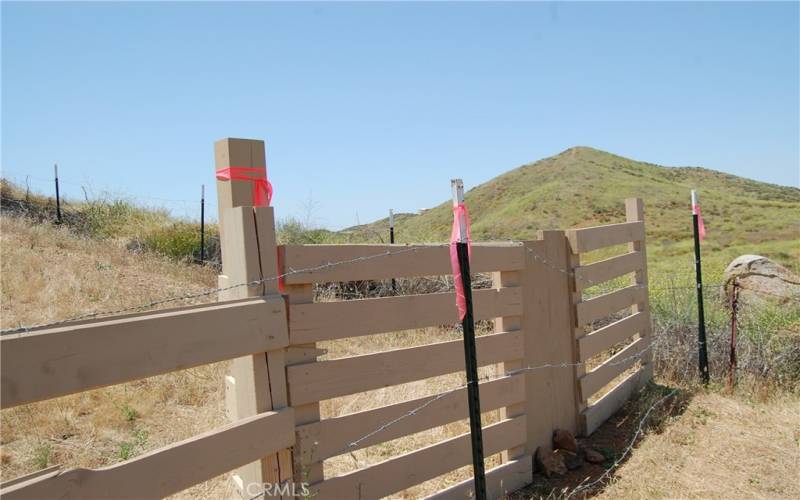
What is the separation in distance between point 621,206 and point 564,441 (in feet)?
139

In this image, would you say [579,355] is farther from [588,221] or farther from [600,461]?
[588,221]

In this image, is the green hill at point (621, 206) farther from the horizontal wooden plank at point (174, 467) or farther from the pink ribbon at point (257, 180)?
the horizontal wooden plank at point (174, 467)

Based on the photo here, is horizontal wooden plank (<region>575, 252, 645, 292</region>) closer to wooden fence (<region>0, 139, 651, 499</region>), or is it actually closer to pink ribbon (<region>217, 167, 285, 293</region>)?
wooden fence (<region>0, 139, 651, 499</region>)

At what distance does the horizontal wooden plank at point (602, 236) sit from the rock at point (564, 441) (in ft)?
5.07

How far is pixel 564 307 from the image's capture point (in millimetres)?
5266

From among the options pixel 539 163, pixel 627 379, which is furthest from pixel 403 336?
pixel 539 163

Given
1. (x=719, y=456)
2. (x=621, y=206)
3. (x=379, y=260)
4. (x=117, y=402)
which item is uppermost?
(x=621, y=206)

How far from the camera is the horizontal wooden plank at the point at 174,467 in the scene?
80.6 inches

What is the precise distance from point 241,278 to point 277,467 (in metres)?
0.93

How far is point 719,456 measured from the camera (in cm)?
504

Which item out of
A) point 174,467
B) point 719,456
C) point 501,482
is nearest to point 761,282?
point 719,456

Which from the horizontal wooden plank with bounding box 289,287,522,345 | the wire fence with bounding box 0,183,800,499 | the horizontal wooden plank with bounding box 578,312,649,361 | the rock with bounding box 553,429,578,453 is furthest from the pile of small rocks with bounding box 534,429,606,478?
the horizontal wooden plank with bounding box 289,287,522,345

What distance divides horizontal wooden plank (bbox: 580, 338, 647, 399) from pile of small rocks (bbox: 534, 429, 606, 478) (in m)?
0.54

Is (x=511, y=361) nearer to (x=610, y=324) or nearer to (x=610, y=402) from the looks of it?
(x=610, y=402)
